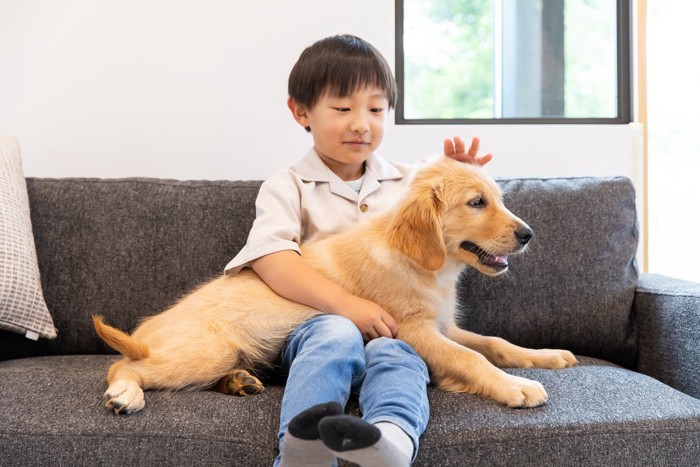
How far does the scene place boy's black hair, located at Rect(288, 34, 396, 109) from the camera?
223cm

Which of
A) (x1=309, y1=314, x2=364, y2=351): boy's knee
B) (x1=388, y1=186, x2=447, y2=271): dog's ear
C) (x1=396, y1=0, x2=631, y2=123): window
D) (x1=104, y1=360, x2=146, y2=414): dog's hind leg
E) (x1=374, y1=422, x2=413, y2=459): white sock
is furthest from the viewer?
(x1=396, y1=0, x2=631, y2=123): window

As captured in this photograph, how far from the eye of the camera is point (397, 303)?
1969 mm

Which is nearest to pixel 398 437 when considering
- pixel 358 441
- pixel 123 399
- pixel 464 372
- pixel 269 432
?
pixel 358 441

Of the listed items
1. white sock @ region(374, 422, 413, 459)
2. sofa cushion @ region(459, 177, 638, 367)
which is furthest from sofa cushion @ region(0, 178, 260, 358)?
white sock @ region(374, 422, 413, 459)

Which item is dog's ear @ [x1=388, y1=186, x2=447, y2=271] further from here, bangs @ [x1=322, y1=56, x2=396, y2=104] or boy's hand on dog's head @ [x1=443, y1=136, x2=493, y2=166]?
bangs @ [x1=322, y1=56, x2=396, y2=104]

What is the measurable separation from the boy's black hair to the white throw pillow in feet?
3.17

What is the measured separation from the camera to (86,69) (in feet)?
9.48

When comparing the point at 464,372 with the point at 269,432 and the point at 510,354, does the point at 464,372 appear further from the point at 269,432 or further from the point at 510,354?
the point at 269,432

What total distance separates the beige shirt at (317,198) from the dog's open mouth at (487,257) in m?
0.33

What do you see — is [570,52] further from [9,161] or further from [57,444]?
[57,444]

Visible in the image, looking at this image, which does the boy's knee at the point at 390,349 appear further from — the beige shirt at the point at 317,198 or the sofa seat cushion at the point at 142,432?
the beige shirt at the point at 317,198

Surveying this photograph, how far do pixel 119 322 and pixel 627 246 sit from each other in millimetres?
1736

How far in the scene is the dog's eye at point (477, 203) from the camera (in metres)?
1.96

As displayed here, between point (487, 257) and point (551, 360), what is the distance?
387 millimetres
